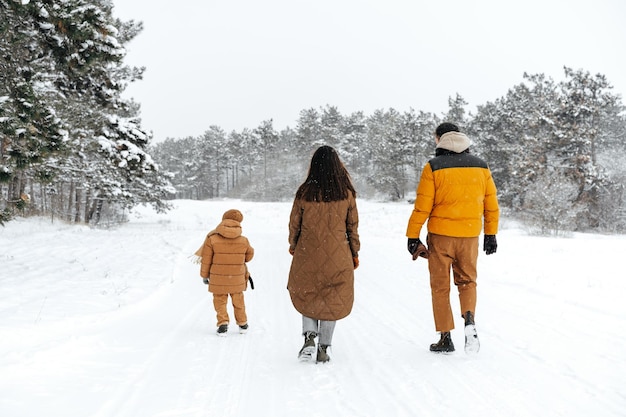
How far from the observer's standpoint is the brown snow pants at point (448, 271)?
4148 mm

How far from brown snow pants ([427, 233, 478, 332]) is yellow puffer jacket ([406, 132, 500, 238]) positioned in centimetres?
9

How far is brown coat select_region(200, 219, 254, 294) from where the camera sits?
5188 mm

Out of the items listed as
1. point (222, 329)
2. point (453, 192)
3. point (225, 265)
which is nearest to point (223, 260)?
point (225, 265)

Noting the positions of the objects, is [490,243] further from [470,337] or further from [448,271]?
[470,337]

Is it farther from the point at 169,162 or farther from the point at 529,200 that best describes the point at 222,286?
the point at 169,162

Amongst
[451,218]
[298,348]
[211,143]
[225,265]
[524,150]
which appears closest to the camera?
[451,218]

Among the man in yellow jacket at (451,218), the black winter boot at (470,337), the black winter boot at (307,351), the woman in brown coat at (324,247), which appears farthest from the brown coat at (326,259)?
the black winter boot at (470,337)

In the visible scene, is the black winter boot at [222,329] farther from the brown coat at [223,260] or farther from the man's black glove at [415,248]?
the man's black glove at [415,248]

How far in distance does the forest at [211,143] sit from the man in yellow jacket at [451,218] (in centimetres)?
626

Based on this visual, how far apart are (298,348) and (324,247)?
1331 mm

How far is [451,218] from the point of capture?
4.12 m

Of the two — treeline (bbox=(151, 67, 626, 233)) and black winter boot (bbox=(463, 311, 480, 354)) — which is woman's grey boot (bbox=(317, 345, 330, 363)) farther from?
treeline (bbox=(151, 67, 626, 233))

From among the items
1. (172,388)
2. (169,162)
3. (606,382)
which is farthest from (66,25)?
(169,162)

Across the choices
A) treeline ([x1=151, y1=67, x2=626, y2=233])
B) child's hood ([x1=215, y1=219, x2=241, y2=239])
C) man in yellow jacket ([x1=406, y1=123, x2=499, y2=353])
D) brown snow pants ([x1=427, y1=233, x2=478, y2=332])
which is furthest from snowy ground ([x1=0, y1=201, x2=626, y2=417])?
treeline ([x1=151, y1=67, x2=626, y2=233])
